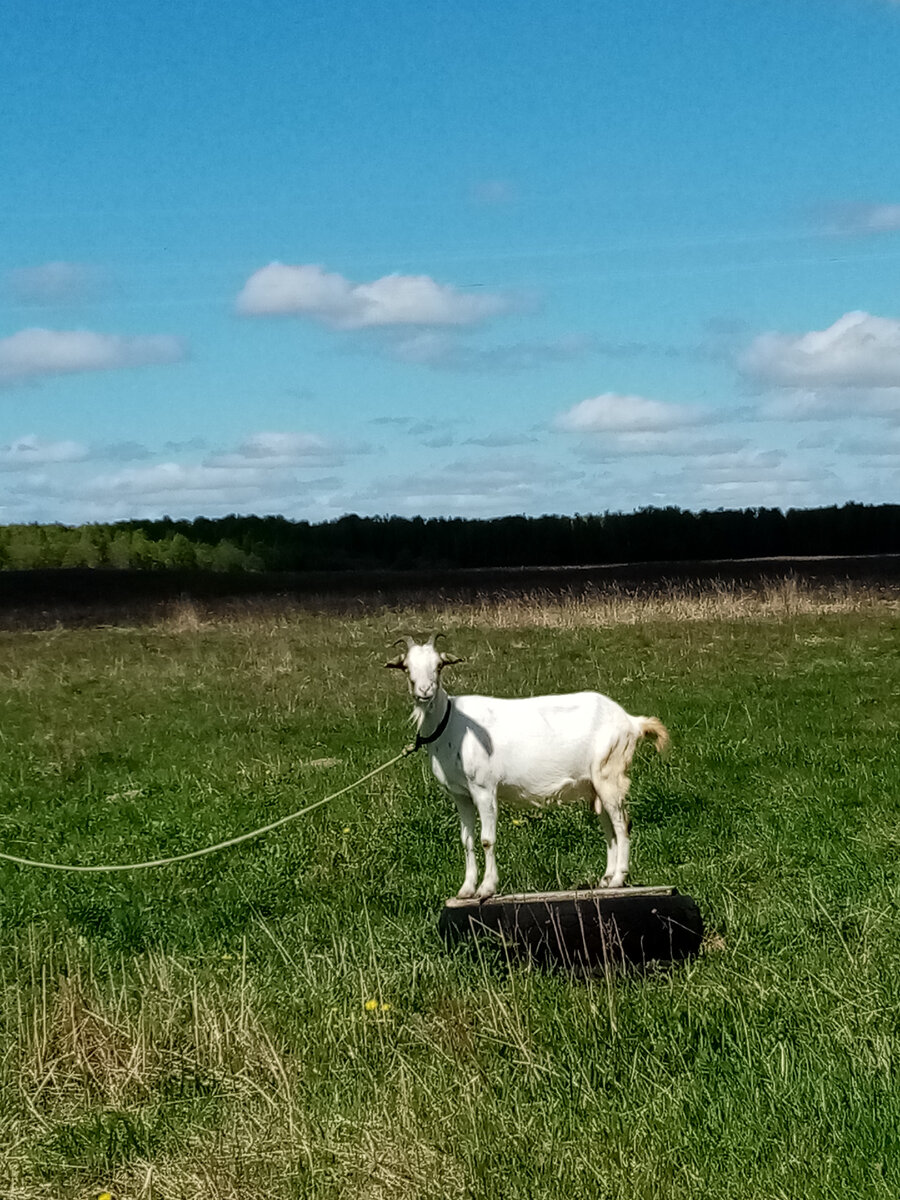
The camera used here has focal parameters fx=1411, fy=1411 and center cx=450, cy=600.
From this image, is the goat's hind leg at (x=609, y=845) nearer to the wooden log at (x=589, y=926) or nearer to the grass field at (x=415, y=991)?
the wooden log at (x=589, y=926)

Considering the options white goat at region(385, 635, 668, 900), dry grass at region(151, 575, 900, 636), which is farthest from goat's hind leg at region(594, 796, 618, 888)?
dry grass at region(151, 575, 900, 636)

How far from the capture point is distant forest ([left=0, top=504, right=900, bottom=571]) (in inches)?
3130

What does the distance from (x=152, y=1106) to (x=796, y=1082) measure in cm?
348

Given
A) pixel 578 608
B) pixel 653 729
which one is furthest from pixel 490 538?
pixel 653 729

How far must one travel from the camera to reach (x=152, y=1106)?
779 cm

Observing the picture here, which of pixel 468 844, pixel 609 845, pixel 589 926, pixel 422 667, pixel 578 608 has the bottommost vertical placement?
pixel 589 926

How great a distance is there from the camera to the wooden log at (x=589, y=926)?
8977 mm

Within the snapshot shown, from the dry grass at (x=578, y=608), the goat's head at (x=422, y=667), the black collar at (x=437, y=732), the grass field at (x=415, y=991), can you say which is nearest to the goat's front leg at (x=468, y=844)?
the grass field at (x=415, y=991)

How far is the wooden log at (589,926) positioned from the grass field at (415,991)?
0.18 m

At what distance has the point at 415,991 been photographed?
8.96 meters

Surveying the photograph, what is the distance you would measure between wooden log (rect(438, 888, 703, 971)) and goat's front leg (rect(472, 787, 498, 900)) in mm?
104

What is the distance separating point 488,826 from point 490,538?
75.3 metres

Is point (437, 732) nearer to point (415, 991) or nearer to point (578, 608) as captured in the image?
point (415, 991)

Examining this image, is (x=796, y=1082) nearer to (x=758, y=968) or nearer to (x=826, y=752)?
(x=758, y=968)
